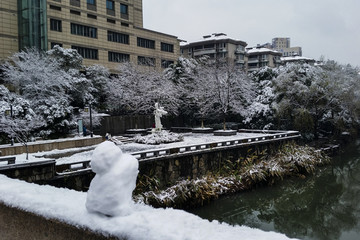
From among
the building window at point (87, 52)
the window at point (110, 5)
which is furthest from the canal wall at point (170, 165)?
the window at point (110, 5)

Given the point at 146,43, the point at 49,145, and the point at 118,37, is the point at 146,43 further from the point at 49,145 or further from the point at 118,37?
the point at 49,145

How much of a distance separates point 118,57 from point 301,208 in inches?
1162

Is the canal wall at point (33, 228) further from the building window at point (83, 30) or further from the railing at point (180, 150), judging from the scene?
the building window at point (83, 30)

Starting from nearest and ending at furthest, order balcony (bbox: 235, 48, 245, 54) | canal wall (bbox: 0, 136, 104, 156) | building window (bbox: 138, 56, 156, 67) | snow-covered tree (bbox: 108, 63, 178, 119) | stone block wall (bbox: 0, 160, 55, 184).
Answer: stone block wall (bbox: 0, 160, 55, 184) → canal wall (bbox: 0, 136, 104, 156) → snow-covered tree (bbox: 108, 63, 178, 119) → building window (bbox: 138, 56, 156, 67) → balcony (bbox: 235, 48, 245, 54)

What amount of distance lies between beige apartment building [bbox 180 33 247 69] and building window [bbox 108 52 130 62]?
18.7 meters

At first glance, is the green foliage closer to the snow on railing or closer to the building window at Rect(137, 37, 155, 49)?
the snow on railing

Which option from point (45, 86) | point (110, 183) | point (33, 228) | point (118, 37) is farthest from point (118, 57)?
point (110, 183)

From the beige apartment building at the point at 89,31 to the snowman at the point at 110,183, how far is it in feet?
96.7

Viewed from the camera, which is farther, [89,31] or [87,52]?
[89,31]

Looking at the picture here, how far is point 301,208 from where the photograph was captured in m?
14.5

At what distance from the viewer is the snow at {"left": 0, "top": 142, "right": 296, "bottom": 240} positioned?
342 cm

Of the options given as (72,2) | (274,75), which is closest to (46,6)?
(72,2)

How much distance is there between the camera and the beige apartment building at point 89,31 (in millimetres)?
29297

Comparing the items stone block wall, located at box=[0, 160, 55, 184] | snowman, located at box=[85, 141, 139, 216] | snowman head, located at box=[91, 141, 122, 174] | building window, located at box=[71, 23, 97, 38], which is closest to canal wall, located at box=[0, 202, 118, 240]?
snowman, located at box=[85, 141, 139, 216]
